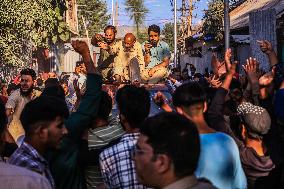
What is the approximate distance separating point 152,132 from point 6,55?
51.1ft

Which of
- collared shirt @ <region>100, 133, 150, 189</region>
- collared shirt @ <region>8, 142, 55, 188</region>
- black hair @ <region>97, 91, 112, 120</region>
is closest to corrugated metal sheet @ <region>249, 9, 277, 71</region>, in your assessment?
black hair @ <region>97, 91, 112, 120</region>

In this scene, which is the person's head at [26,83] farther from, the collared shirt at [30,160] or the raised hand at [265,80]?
the collared shirt at [30,160]

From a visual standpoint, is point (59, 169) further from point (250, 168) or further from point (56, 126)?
point (250, 168)

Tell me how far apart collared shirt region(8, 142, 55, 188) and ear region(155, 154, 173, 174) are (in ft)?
3.40

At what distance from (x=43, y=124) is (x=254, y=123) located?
198cm

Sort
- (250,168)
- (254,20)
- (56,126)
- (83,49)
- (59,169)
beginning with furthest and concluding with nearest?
(254,20), (250,168), (83,49), (59,169), (56,126)

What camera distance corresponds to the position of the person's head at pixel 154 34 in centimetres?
1003

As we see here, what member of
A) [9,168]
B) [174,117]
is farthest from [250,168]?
[9,168]

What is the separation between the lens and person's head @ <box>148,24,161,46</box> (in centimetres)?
1003

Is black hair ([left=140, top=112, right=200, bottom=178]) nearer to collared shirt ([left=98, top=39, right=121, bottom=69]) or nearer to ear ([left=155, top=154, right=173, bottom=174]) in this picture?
ear ([left=155, top=154, right=173, bottom=174])

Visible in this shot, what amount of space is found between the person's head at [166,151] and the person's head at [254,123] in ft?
7.30

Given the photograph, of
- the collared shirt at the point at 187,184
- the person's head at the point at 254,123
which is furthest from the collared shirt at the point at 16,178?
the person's head at the point at 254,123

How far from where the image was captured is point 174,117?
3.11 meters

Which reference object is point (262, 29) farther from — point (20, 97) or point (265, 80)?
point (265, 80)
